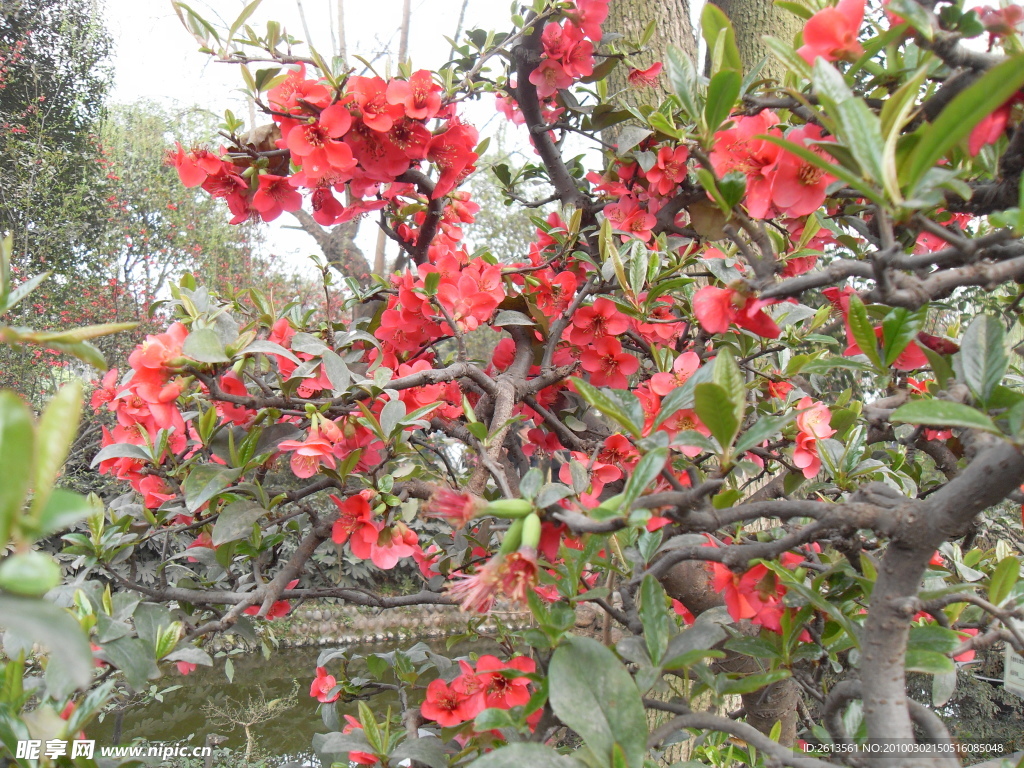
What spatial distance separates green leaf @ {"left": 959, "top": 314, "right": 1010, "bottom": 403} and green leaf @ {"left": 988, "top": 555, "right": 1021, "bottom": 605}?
21 centimetres

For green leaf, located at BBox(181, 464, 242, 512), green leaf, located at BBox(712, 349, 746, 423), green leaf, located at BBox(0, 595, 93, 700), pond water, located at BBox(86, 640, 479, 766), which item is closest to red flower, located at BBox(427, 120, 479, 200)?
green leaf, located at BBox(181, 464, 242, 512)

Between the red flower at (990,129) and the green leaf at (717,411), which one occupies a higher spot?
the red flower at (990,129)

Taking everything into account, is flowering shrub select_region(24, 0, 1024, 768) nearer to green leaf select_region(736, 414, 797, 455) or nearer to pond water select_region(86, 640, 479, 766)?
green leaf select_region(736, 414, 797, 455)

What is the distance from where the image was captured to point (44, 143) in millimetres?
5789

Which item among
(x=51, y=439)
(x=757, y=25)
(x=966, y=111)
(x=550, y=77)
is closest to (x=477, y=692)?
(x=51, y=439)

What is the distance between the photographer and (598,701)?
490 millimetres

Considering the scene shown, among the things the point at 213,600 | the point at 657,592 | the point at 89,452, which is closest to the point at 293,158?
the point at 213,600

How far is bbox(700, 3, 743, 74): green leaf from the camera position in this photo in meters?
0.62

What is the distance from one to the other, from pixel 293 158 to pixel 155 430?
452 millimetres

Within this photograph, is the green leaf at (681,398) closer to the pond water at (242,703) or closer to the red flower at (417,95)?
the red flower at (417,95)

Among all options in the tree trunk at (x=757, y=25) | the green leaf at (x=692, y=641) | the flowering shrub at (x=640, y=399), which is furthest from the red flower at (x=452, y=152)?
the tree trunk at (x=757, y=25)

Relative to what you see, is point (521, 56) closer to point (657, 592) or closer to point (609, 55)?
point (609, 55)

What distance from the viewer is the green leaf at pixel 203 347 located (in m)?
0.70

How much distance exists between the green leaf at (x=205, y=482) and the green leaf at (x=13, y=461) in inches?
21.9
